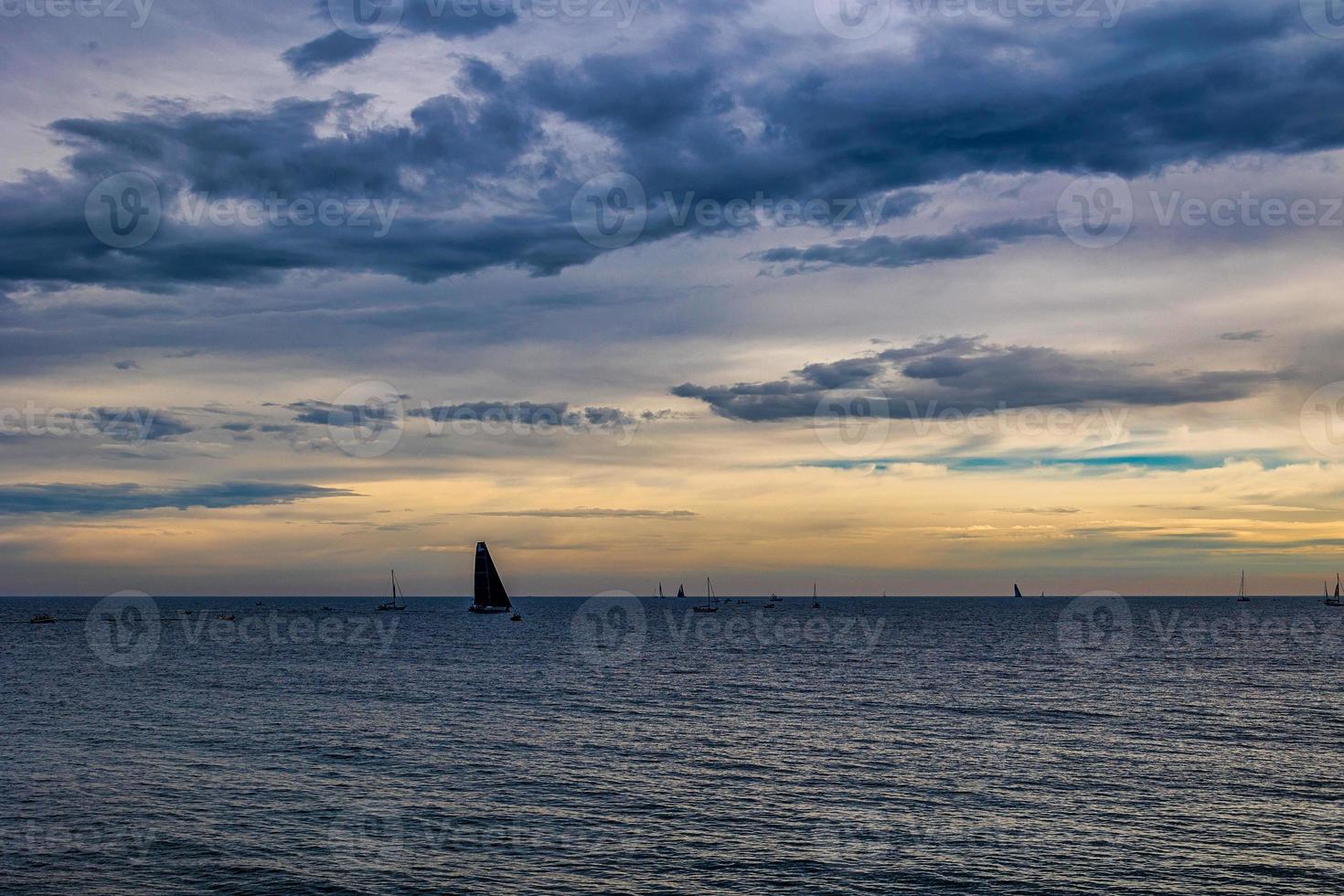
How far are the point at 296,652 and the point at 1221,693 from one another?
118 metres

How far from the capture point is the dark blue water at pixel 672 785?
127 ft

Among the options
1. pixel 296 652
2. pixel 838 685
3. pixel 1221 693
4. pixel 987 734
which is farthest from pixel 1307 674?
pixel 296 652

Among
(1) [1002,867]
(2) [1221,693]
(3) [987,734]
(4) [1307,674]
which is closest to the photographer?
(1) [1002,867]

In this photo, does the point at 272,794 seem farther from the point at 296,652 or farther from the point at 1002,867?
the point at 296,652

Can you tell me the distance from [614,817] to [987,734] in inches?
1261

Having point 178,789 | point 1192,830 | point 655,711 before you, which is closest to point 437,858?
point 178,789

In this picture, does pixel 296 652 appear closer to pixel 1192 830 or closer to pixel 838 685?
pixel 838 685

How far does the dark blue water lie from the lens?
127 feet

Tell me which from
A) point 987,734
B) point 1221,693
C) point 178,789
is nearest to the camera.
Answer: point 178,789

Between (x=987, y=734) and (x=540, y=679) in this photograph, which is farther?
(x=540, y=679)

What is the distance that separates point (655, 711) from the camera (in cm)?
7894

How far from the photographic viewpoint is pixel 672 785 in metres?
51.5

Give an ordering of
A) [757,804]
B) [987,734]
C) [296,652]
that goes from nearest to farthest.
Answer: [757,804]
[987,734]
[296,652]

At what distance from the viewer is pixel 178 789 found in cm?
5100
